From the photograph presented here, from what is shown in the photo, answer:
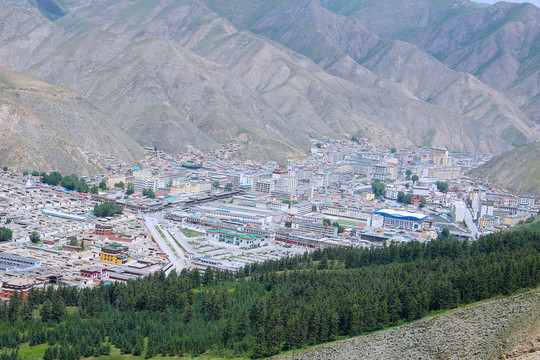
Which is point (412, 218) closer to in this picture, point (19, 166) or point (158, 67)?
point (19, 166)

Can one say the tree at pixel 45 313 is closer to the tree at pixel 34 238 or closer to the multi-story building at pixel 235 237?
the tree at pixel 34 238

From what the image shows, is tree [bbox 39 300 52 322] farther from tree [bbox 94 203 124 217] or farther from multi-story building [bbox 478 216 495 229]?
multi-story building [bbox 478 216 495 229]

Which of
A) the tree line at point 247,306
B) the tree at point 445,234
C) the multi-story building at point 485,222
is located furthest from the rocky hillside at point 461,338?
the multi-story building at point 485,222

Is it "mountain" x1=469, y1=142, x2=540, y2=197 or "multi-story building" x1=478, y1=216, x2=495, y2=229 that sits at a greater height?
"mountain" x1=469, y1=142, x2=540, y2=197

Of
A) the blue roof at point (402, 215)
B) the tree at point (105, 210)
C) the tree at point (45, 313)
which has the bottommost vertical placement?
the tree at point (45, 313)

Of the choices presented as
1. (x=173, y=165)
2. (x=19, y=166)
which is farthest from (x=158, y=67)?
(x=19, y=166)

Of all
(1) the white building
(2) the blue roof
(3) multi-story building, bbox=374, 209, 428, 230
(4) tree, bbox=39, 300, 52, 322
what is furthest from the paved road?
(1) the white building
